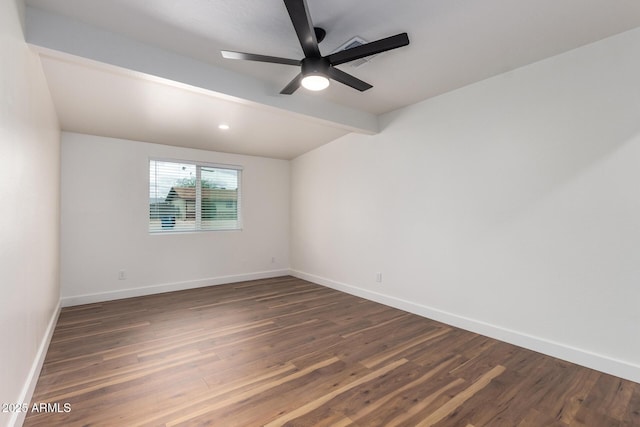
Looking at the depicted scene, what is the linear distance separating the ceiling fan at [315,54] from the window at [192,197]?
3.16 metres

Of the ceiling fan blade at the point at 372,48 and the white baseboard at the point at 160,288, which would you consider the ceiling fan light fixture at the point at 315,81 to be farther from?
the white baseboard at the point at 160,288

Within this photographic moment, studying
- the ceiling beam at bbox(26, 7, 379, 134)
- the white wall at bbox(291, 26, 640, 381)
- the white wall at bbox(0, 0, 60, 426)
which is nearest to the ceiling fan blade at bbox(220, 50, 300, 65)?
the ceiling beam at bbox(26, 7, 379, 134)

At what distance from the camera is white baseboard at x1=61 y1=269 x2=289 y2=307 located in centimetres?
396

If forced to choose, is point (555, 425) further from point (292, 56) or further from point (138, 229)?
point (138, 229)

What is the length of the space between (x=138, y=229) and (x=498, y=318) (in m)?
4.74

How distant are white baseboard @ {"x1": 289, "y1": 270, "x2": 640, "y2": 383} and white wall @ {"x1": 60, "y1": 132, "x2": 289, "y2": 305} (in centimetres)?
253

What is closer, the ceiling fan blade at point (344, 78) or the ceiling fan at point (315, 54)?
the ceiling fan at point (315, 54)

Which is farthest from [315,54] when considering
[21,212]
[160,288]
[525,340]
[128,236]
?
[160,288]

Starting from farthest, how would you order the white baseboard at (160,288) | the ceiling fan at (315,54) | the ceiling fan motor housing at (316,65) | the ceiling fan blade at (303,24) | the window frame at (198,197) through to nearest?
the window frame at (198,197)
the white baseboard at (160,288)
the ceiling fan motor housing at (316,65)
the ceiling fan at (315,54)
the ceiling fan blade at (303,24)

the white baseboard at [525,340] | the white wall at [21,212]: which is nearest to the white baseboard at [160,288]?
the white wall at [21,212]

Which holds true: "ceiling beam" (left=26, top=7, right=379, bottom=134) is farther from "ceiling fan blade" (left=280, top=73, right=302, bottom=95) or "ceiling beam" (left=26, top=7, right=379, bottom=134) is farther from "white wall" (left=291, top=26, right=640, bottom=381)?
"white wall" (left=291, top=26, right=640, bottom=381)

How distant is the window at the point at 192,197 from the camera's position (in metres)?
4.64

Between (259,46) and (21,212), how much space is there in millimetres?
1972

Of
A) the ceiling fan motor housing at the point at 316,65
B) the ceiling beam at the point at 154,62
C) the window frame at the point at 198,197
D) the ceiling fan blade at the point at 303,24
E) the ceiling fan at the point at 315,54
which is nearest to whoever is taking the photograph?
the ceiling fan blade at the point at 303,24
